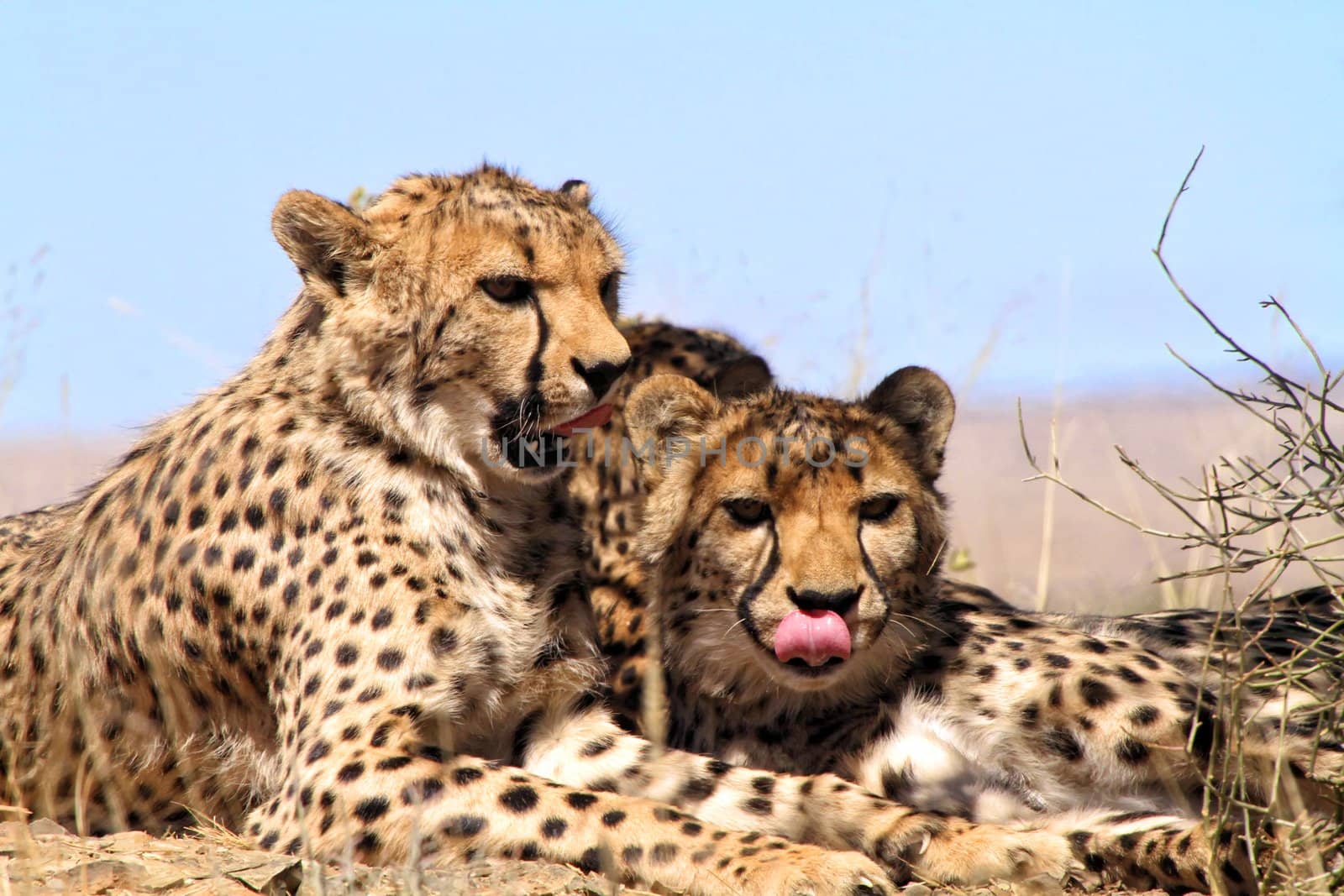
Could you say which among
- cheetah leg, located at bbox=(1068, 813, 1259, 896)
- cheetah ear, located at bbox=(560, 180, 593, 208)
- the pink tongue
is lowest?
cheetah leg, located at bbox=(1068, 813, 1259, 896)

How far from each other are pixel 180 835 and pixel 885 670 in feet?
5.41

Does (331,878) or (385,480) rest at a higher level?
(385,480)

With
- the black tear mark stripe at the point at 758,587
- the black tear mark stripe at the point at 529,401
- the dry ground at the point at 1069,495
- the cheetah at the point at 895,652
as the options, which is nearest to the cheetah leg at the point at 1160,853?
the cheetah at the point at 895,652

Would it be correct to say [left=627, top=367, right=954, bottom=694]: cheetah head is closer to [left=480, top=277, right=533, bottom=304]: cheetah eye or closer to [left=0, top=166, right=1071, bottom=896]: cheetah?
[left=0, top=166, right=1071, bottom=896]: cheetah

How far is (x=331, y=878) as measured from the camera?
8.96 feet

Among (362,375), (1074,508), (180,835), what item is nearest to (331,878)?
(180,835)

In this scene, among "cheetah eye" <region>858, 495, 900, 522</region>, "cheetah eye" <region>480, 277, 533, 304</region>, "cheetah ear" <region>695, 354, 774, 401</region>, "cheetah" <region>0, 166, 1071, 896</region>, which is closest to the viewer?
"cheetah" <region>0, 166, 1071, 896</region>

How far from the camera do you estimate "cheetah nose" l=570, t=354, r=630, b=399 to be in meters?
3.30

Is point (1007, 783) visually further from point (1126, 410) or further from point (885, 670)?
point (1126, 410)

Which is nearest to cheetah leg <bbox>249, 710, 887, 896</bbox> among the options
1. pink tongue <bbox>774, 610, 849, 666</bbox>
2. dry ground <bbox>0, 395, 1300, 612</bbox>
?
pink tongue <bbox>774, 610, 849, 666</bbox>

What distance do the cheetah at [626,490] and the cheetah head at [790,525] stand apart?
6.3 inches

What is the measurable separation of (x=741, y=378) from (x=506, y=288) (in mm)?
1071

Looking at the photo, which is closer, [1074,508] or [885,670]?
[885,670]

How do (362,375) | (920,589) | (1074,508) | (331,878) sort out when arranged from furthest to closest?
(1074,508) < (920,589) < (362,375) < (331,878)
